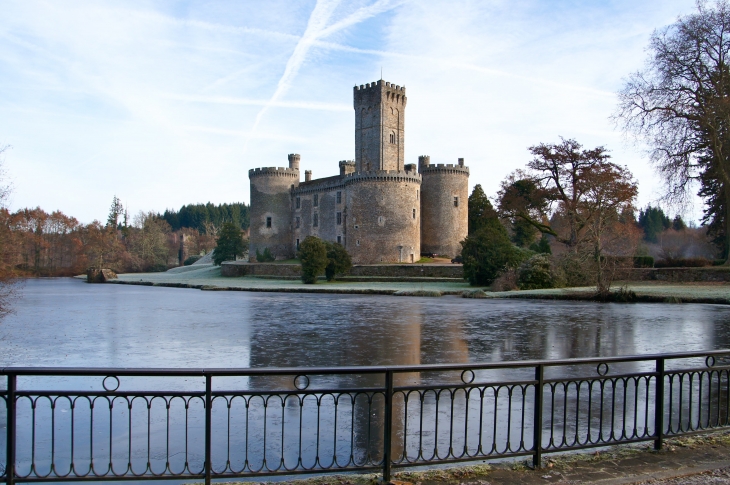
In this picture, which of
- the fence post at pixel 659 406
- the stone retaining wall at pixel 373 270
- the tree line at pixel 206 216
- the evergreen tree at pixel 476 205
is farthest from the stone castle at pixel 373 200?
the tree line at pixel 206 216

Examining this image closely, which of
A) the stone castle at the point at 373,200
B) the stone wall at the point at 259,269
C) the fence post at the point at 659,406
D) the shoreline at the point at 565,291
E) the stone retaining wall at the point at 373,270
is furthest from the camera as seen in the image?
the stone wall at the point at 259,269

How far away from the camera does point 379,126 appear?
63.4 metres

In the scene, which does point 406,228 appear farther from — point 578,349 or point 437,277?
point 578,349

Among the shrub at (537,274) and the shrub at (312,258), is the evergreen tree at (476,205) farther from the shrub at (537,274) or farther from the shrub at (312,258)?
the shrub at (537,274)

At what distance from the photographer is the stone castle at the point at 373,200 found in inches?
2350

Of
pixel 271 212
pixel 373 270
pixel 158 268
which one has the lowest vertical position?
pixel 158 268

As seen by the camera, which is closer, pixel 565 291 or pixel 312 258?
pixel 565 291

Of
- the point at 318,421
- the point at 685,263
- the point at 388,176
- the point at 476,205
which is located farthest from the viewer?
the point at 476,205

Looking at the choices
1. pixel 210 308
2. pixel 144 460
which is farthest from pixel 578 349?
pixel 210 308

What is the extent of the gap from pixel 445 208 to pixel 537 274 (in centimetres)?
2863

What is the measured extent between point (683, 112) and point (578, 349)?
22092mm

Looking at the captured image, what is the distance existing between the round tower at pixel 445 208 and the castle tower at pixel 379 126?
176 inches

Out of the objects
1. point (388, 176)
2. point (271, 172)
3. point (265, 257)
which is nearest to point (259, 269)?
point (265, 257)

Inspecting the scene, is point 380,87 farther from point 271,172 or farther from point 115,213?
point 115,213
